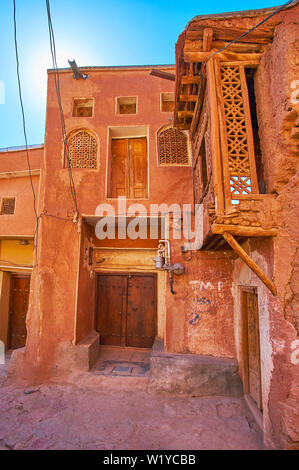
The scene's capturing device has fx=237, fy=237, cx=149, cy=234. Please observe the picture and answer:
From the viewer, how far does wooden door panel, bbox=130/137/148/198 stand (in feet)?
23.6

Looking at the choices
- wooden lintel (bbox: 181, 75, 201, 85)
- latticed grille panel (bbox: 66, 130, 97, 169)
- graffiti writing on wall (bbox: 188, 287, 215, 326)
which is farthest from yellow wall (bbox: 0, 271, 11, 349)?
wooden lintel (bbox: 181, 75, 201, 85)

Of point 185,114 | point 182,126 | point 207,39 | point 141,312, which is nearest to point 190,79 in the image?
point 207,39

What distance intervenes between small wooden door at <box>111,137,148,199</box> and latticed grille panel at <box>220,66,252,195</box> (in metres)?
3.39

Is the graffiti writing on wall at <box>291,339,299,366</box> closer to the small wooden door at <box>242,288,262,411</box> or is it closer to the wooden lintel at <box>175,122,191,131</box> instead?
the small wooden door at <box>242,288,262,411</box>

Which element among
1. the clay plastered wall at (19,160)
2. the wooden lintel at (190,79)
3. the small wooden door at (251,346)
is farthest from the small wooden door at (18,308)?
the wooden lintel at (190,79)

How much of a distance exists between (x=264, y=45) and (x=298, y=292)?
14.2ft

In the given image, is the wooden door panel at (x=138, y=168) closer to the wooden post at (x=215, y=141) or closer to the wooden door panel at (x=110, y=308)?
the wooden door panel at (x=110, y=308)

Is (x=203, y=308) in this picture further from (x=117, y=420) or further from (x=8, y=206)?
(x=8, y=206)

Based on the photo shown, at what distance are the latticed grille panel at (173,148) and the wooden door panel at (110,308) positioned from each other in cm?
422

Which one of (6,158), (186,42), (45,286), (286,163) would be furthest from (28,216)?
(286,163)

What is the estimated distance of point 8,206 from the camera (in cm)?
798

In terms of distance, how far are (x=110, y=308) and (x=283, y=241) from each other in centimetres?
614

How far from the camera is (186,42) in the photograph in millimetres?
4344

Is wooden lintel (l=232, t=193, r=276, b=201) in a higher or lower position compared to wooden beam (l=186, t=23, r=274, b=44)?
lower
